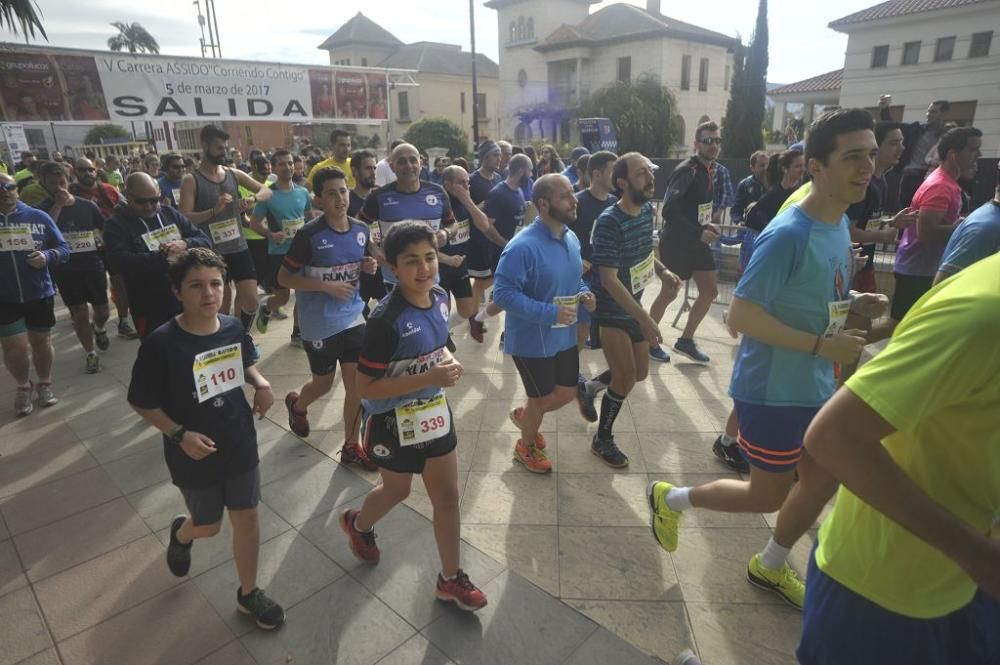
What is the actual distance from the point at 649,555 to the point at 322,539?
1908mm

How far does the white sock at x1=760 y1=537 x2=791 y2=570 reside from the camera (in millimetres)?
2883

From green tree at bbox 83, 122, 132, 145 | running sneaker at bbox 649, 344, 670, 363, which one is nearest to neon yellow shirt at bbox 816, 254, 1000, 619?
running sneaker at bbox 649, 344, 670, 363

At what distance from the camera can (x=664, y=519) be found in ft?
10.1

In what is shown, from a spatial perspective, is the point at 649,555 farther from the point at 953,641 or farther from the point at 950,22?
the point at 950,22

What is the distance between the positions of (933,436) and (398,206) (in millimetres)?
4733

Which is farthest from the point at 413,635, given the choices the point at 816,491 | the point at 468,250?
the point at 468,250

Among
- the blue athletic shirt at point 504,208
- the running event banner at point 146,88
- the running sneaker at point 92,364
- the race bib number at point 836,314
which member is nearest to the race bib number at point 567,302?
the race bib number at point 836,314

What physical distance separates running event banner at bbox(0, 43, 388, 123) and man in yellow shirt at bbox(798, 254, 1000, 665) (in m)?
14.6

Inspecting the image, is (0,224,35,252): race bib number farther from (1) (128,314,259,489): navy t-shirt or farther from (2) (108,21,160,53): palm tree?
(2) (108,21,160,53): palm tree

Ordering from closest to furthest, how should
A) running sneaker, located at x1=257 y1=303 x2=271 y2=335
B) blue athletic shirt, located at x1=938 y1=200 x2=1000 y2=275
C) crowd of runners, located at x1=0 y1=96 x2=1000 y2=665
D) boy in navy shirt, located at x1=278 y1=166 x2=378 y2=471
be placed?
crowd of runners, located at x1=0 y1=96 x2=1000 y2=665 < blue athletic shirt, located at x1=938 y1=200 x2=1000 y2=275 < boy in navy shirt, located at x1=278 y1=166 x2=378 y2=471 < running sneaker, located at x1=257 y1=303 x2=271 y2=335

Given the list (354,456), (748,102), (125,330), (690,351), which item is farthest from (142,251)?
(748,102)

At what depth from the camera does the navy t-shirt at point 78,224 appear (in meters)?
6.24

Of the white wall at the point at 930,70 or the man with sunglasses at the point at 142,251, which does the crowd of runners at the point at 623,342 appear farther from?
the white wall at the point at 930,70

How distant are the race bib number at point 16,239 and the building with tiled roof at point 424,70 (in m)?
54.5
